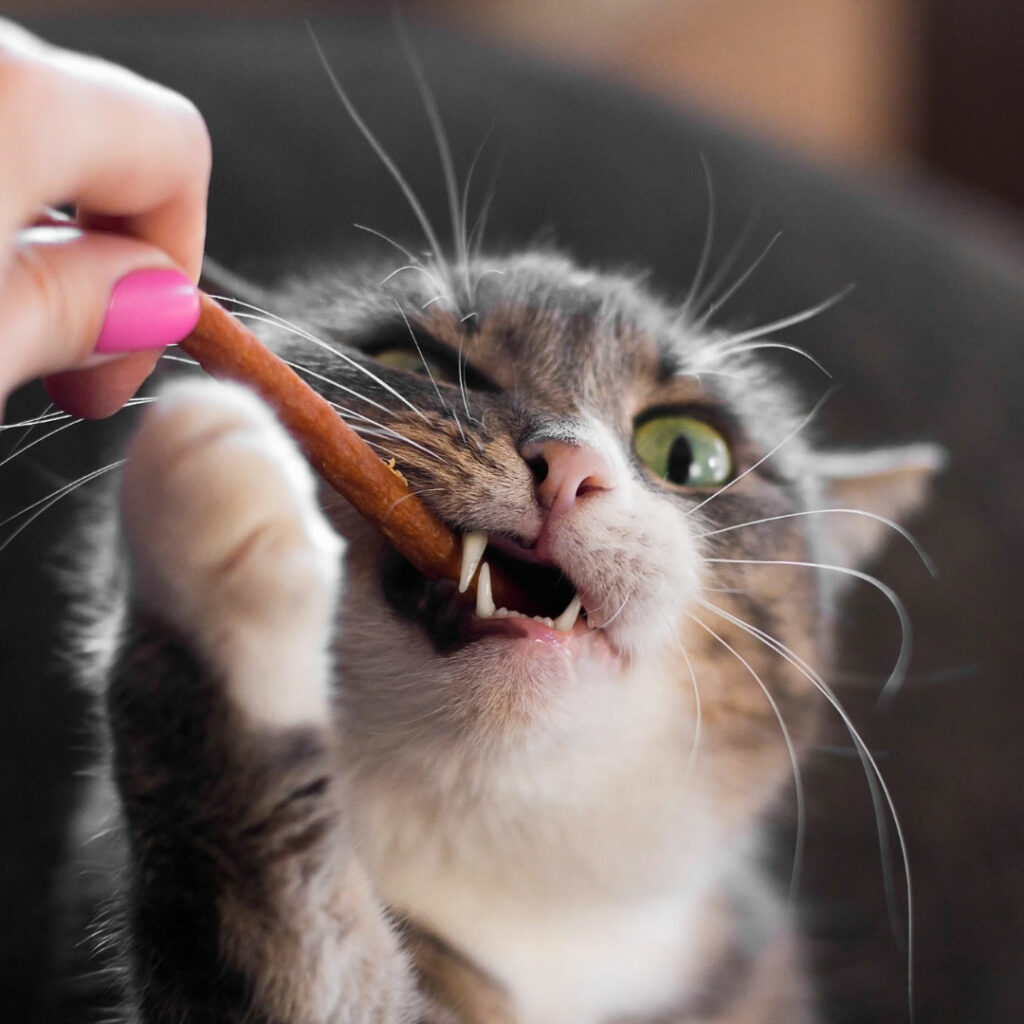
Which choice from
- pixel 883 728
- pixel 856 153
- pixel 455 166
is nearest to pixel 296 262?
pixel 455 166

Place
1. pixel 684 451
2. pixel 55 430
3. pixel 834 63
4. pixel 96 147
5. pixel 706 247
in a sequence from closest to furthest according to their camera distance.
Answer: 1. pixel 96 147
2. pixel 55 430
3. pixel 684 451
4. pixel 706 247
5. pixel 834 63

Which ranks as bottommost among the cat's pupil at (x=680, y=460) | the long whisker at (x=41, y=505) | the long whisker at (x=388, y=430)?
the long whisker at (x=41, y=505)

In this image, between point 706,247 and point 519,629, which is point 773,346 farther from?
point 519,629

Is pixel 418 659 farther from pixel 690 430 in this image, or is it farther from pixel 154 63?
pixel 154 63

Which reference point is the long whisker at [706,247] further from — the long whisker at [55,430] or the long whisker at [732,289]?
the long whisker at [55,430]

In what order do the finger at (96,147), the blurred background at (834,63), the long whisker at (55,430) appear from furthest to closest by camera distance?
1. the blurred background at (834,63)
2. the long whisker at (55,430)
3. the finger at (96,147)

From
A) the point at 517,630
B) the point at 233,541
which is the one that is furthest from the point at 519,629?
the point at 233,541

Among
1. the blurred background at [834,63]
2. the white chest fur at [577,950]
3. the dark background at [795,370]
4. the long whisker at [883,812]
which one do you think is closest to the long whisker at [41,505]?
the dark background at [795,370]
